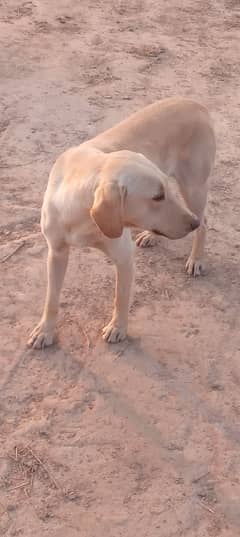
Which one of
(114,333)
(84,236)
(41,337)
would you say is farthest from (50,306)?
(84,236)

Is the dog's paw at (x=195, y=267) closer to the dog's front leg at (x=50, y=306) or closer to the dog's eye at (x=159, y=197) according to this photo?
the dog's front leg at (x=50, y=306)

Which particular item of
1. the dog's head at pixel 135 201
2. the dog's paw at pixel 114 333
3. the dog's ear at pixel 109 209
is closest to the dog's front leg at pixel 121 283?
the dog's paw at pixel 114 333

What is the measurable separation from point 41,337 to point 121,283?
561 mm

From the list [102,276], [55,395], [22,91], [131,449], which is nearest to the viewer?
[131,449]

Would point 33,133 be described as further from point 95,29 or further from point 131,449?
point 131,449

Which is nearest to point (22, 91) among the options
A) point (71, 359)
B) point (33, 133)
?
point (33, 133)

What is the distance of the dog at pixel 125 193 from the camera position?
12.2 feet

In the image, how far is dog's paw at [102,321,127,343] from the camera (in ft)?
14.9

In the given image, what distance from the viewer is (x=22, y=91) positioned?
279 inches

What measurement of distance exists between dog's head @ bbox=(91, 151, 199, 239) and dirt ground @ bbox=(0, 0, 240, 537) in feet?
2.83

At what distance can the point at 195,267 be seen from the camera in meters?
5.12

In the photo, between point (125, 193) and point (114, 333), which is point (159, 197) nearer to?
point (125, 193)

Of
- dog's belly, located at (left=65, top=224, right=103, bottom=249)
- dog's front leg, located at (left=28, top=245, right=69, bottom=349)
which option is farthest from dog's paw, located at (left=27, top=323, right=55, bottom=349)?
dog's belly, located at (left=65, top=224, right=103, bottom=249)

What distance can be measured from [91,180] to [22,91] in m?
3.56
